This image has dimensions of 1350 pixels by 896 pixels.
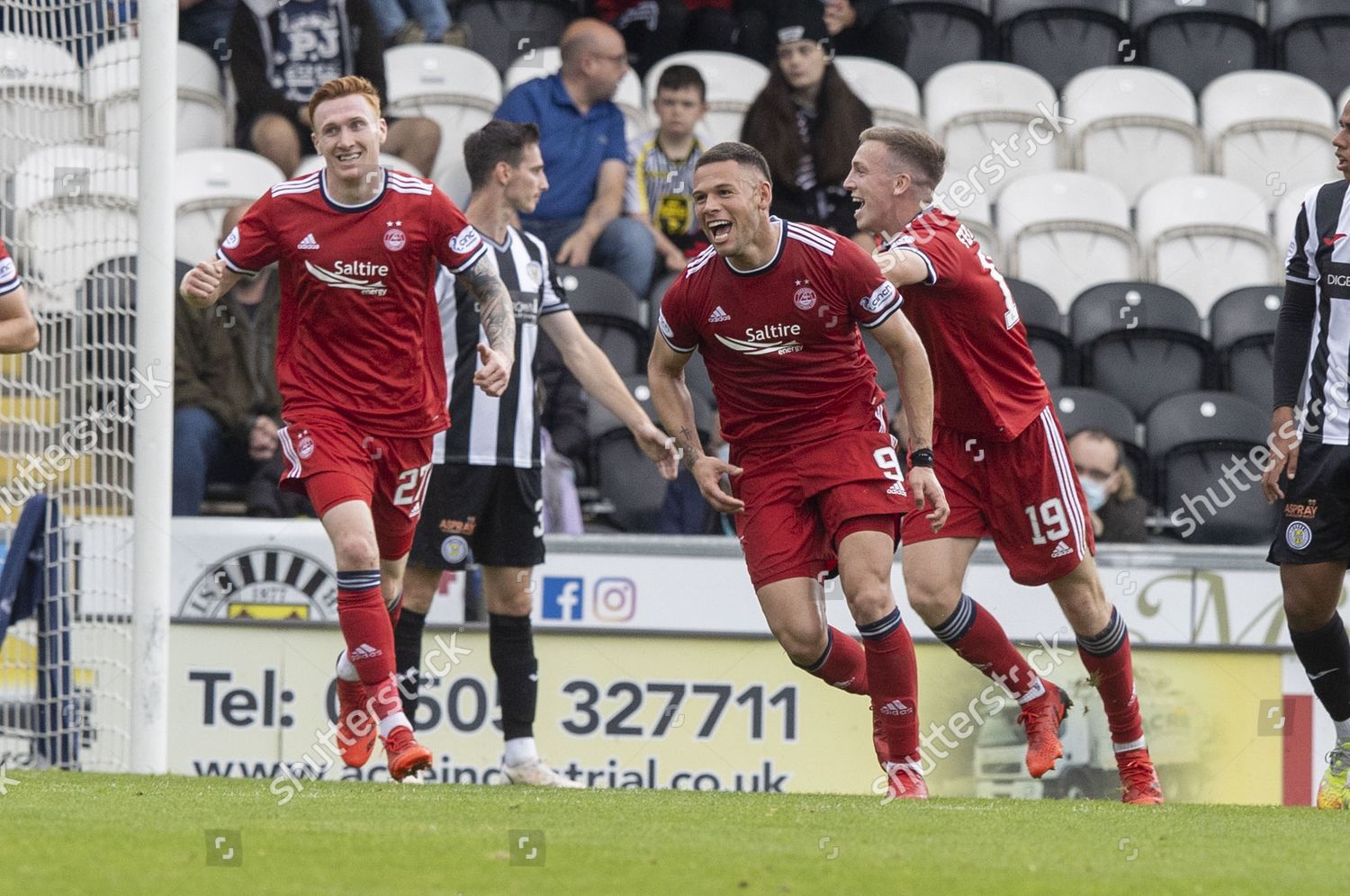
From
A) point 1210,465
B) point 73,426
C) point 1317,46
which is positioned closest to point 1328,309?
point 1210,465

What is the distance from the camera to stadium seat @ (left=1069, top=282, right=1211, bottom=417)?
34.5 ft

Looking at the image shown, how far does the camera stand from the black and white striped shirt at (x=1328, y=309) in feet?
19.2

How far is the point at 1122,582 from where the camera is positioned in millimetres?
8156

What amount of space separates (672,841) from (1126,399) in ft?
21.9

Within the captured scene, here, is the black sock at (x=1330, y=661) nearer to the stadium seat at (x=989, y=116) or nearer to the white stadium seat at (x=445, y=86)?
the stadium seat at (x=989, y=116)

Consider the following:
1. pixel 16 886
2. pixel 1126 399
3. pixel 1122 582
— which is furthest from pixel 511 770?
pixel 1126 399

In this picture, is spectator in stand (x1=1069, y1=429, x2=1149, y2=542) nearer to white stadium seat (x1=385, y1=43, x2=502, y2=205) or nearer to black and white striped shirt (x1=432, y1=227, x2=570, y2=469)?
black and white striped shirt (x1=432, y1=227, x2=570, y2=469)

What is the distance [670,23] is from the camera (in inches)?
500

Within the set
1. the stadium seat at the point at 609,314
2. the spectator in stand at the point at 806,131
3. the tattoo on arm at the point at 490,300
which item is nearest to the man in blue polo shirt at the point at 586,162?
the stadium seat at the point at 609,314

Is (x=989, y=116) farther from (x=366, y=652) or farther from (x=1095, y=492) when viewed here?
(x=366, y=652)

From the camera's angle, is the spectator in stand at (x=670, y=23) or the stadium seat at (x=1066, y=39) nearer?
the spectator in stand at (x=670, y=23)

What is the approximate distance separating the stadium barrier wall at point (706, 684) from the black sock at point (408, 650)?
917 millimetres

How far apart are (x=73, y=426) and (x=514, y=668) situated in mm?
2419

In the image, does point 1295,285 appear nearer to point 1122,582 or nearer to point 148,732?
point 1122,582
